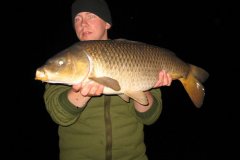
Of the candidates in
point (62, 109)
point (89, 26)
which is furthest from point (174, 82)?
point (62, 109)

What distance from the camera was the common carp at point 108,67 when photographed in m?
1.73

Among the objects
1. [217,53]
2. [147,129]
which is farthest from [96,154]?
[217,53]

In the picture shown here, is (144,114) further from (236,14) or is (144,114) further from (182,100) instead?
(236,14)

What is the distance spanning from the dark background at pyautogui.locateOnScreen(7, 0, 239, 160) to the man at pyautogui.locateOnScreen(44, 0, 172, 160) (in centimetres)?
341

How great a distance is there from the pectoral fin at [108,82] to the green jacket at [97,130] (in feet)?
1.01

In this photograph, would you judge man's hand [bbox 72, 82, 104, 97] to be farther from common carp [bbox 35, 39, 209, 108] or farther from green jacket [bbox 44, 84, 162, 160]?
green jacket [bbox 44, 84, 162, 160]

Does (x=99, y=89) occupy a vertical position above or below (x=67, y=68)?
below

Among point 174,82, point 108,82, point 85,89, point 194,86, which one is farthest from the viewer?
point 174,82

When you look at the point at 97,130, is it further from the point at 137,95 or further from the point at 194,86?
the point at 194,86

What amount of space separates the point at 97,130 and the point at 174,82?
10586 mm

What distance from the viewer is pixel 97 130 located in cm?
198

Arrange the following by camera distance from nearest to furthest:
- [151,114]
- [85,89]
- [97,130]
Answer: [85,89]
[97,130]
[151,114]

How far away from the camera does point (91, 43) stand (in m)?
1.79

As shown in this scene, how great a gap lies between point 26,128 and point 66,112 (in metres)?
6.93
